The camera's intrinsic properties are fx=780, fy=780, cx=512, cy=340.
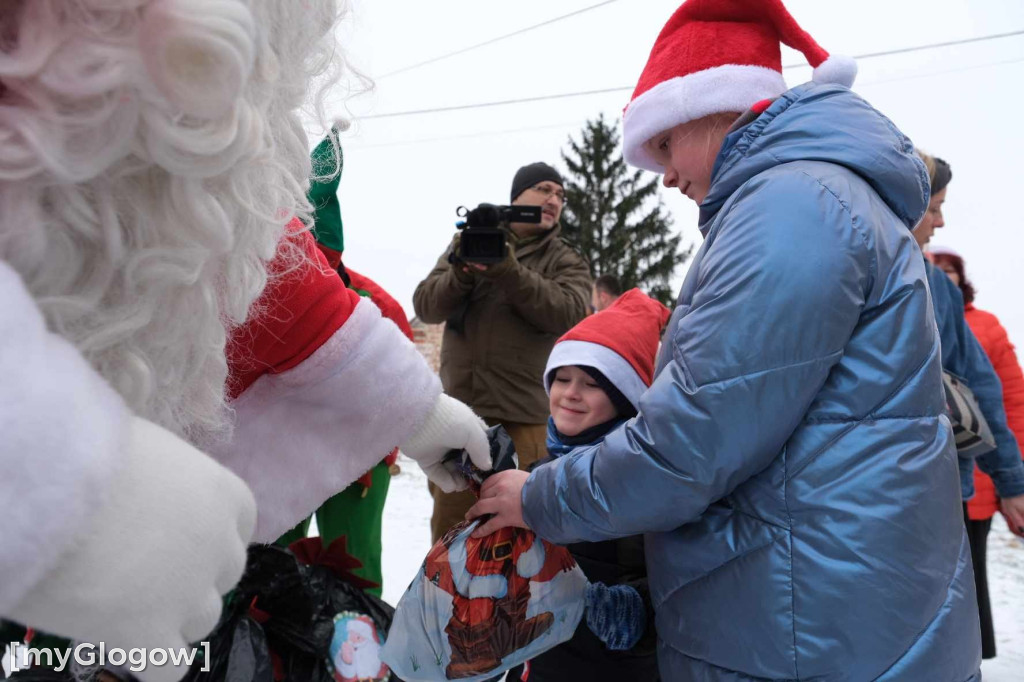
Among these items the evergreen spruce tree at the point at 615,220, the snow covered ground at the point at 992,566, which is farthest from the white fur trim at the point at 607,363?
the evergreen spruce tree at the point at 615,220

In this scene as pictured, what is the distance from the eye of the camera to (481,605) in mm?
1357

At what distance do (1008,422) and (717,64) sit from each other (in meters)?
2.43

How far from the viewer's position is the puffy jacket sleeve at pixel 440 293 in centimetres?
308

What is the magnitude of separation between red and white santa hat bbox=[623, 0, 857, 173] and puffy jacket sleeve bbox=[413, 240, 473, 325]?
154cm

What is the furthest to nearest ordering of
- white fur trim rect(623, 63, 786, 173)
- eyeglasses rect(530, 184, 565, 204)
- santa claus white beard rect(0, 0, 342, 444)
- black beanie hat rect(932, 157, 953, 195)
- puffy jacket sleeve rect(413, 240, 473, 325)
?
eyeglasses rect(530, 184, 565, 204) < puffy jacket sleeve rect(413, 240, 473, 325) < black beanie hat rect(932, 157, 953, 195) < white fur trim rect(623, 63, 786, 173) < santa claus white beard rect(0, 0, 342, 444)

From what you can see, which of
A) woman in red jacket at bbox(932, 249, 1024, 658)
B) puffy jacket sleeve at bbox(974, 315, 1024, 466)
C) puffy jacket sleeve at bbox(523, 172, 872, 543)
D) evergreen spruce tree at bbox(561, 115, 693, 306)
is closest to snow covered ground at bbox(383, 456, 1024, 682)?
woman in red jacket at bbox(932, 249, 1024, 658)

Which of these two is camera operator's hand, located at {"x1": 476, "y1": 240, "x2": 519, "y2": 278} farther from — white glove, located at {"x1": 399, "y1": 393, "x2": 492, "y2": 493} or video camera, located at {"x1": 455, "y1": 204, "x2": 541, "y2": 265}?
white glove, located at {"x1": 399, "y1": 393, "x2": 492, "y2": 493}

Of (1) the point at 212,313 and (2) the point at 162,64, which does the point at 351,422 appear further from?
(2) the point at 162,64

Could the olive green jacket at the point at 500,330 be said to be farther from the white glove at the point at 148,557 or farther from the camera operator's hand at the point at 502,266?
the white glove at the point at 148,557

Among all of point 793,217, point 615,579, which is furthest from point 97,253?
point 615,579

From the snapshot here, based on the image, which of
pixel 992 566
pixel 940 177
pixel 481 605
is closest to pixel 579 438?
pixel 481 605

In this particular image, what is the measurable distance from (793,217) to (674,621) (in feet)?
2.09

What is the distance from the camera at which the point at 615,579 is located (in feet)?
5.52

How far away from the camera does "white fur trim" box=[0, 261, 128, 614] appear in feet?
1.63
